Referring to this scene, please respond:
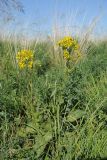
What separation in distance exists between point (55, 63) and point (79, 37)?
93cm

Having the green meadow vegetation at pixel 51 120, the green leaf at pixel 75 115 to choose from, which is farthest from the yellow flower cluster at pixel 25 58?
the green leaf at pixel 75 115

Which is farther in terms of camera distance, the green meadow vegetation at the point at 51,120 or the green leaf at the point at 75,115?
the green leaf at the point at 75,115

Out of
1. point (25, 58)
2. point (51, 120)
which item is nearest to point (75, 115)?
point (51, 120)

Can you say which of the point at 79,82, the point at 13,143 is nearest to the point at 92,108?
the point at 79,82

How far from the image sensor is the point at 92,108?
3.46 meters

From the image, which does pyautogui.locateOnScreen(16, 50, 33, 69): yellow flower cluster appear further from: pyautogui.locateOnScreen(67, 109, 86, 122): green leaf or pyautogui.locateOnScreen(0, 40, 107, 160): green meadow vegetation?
pyautogui.locateOnScreen(67, 109, 86, 122): green leaf

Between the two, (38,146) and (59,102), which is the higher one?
(59,102)

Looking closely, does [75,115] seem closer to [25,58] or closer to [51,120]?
[51,120]

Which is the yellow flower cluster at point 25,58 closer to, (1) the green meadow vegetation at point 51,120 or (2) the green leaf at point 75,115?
(1) the green meadow vegetation at point 51,120

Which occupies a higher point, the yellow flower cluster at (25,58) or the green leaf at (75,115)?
the yellow flower cluster at (25,58)

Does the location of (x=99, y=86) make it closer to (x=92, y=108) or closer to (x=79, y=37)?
(x=92, y=108)

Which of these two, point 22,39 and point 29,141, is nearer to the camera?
point 29,141

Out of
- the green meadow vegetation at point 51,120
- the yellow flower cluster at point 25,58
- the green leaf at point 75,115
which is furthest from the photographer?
the yellow flower cluster at point 25,58

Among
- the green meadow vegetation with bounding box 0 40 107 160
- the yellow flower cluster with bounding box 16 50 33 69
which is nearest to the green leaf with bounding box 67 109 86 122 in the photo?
the green meadow vegetation with bounding box 0 40 107 160
